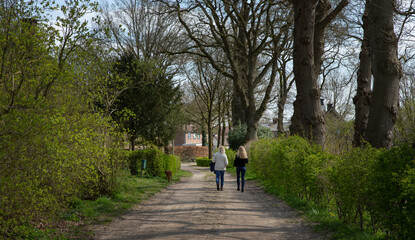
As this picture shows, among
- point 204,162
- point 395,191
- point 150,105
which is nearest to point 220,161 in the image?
point 395,191

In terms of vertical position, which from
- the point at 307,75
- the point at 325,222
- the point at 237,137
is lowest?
the point at 325,222

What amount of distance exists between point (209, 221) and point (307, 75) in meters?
7.17

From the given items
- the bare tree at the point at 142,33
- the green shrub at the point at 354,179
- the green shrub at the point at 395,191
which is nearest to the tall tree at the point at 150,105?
the bare tree at the point at 142,33

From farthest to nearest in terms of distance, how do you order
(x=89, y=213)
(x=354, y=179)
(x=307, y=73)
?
(x=307, y=73), (x=89, y=213), (x=354, y=179)

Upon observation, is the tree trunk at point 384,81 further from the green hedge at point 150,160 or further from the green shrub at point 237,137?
the green shrub at point 237,137

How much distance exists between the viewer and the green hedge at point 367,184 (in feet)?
15.5

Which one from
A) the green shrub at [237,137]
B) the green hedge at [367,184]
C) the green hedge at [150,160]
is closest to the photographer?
the green hedge at [367,184]

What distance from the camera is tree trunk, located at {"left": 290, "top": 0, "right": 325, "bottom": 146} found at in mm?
12562

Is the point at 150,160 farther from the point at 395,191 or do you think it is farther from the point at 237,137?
the point at 395,191

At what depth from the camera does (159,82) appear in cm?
2617

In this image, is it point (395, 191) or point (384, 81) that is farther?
point (384, 81)

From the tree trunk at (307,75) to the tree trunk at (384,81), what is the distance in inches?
129

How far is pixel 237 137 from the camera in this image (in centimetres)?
3048

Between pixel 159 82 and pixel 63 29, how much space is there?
19000mm
